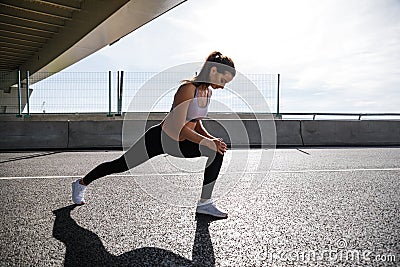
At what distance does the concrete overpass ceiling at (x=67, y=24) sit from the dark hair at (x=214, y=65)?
384 inches

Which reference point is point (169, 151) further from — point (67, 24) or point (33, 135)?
point (67, 24)

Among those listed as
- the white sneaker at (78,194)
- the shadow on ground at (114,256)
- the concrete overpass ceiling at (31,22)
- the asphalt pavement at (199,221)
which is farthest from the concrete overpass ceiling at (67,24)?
the shadow on ground at (114,256)

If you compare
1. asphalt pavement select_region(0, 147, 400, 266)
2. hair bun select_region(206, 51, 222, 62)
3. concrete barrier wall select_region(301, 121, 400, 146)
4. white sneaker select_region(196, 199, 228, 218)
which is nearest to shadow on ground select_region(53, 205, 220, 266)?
asphalt pavement select_region(0, 147, 400, 266)

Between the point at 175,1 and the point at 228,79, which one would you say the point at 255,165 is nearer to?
the point at 228,79

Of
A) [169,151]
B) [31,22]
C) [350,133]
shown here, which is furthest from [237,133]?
[31,22]

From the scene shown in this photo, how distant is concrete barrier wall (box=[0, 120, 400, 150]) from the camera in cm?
987

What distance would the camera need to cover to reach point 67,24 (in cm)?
1600

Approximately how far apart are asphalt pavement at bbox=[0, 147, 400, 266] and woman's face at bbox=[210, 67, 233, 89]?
1.12 meters

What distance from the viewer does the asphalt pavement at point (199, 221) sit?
225 centimetres

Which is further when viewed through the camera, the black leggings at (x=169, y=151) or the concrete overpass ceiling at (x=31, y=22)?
the concrete overpass ceiling at (x=31, y=22)

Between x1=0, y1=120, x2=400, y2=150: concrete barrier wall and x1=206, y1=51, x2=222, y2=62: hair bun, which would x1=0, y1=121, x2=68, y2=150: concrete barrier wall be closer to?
x1=0, y1=120, x2=400, y2=150: concrete barrier wall

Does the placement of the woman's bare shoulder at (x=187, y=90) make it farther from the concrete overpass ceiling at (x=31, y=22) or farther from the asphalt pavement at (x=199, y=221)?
the concrete overpass ceiling at (x=31, y=22)

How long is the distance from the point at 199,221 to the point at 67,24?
590 inches

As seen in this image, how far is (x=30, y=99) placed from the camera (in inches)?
468
